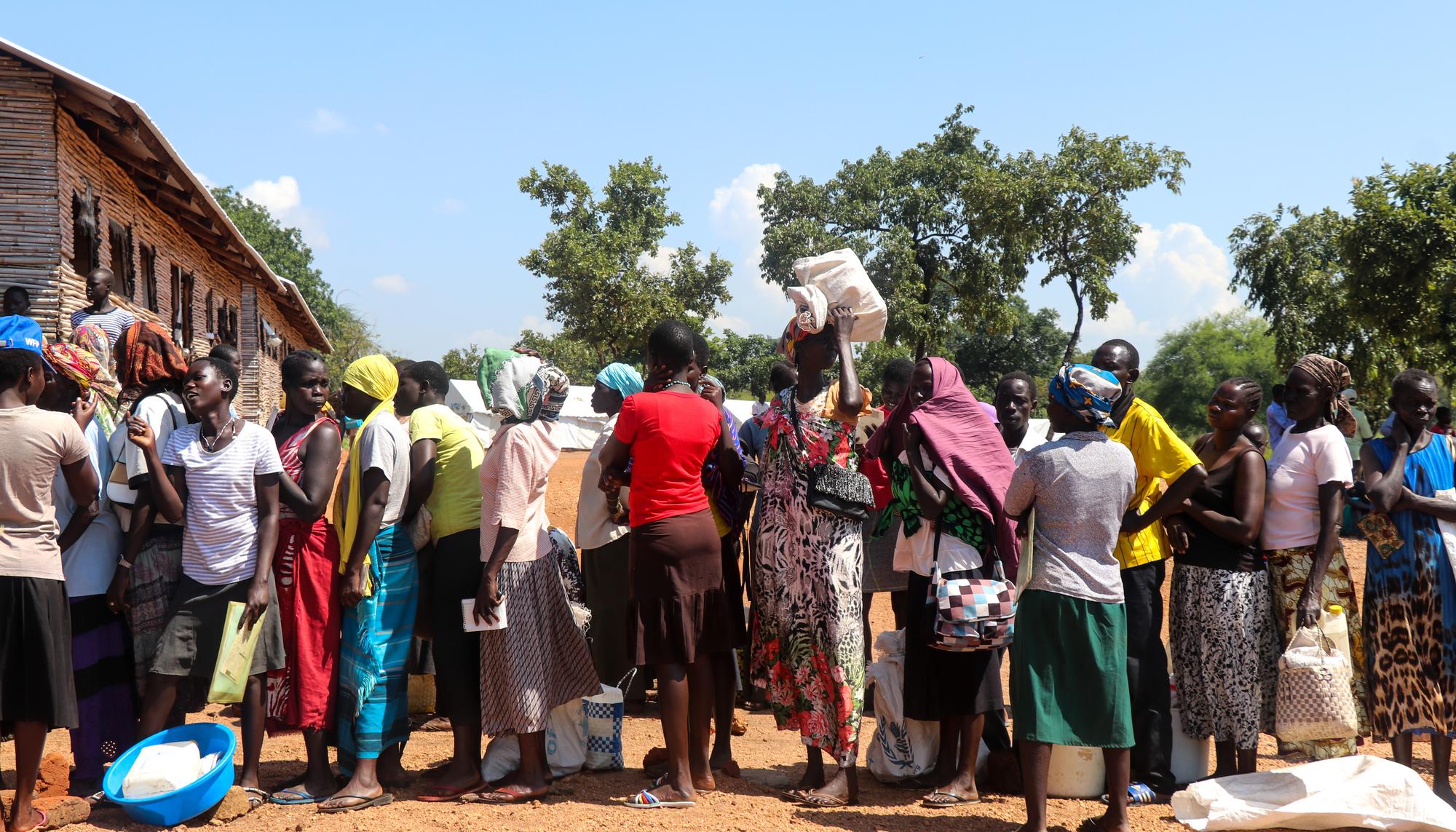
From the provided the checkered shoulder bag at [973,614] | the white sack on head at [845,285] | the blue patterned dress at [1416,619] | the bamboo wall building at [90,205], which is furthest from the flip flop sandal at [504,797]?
the bamboo wall building at [90,205]

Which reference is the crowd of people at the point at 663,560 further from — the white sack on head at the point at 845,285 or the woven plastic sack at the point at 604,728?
the woven plastic sack at the point at 604,728

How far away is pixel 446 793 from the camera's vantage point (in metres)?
4.60

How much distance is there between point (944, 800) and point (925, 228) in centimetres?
3124

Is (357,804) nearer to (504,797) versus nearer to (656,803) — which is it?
(504,797)

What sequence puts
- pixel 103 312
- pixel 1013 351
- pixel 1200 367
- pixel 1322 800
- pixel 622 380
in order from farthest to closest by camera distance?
pixel 1200 367 → pixel 1013 351 → pixel 103 312 → pixel 622 380 → pixel 1322 800

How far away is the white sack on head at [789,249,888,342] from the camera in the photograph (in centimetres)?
468

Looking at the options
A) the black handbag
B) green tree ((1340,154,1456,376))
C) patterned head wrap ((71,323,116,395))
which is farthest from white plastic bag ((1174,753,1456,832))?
green tree ((1340,154,1456,376))

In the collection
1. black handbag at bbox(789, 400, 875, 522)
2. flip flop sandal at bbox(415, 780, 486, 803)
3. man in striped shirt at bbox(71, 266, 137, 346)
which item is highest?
man in striped shirt at bbox(71, 266, 137, 346)

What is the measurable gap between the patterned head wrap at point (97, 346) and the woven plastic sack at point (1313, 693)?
5.23 m

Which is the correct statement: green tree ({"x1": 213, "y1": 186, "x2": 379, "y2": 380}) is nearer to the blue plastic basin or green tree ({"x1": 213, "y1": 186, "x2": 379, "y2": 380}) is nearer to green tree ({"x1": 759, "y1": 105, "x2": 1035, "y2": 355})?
green tree ({"x1": 759, "y1": 105, "x2": 1035, "y2": 355})

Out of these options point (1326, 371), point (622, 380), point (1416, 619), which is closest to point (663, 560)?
point (622, 380)

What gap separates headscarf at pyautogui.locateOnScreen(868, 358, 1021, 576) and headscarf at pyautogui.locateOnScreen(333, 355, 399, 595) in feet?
7.22

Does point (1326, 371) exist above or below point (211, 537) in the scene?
above

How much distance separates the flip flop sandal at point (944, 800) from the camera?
4562mm
